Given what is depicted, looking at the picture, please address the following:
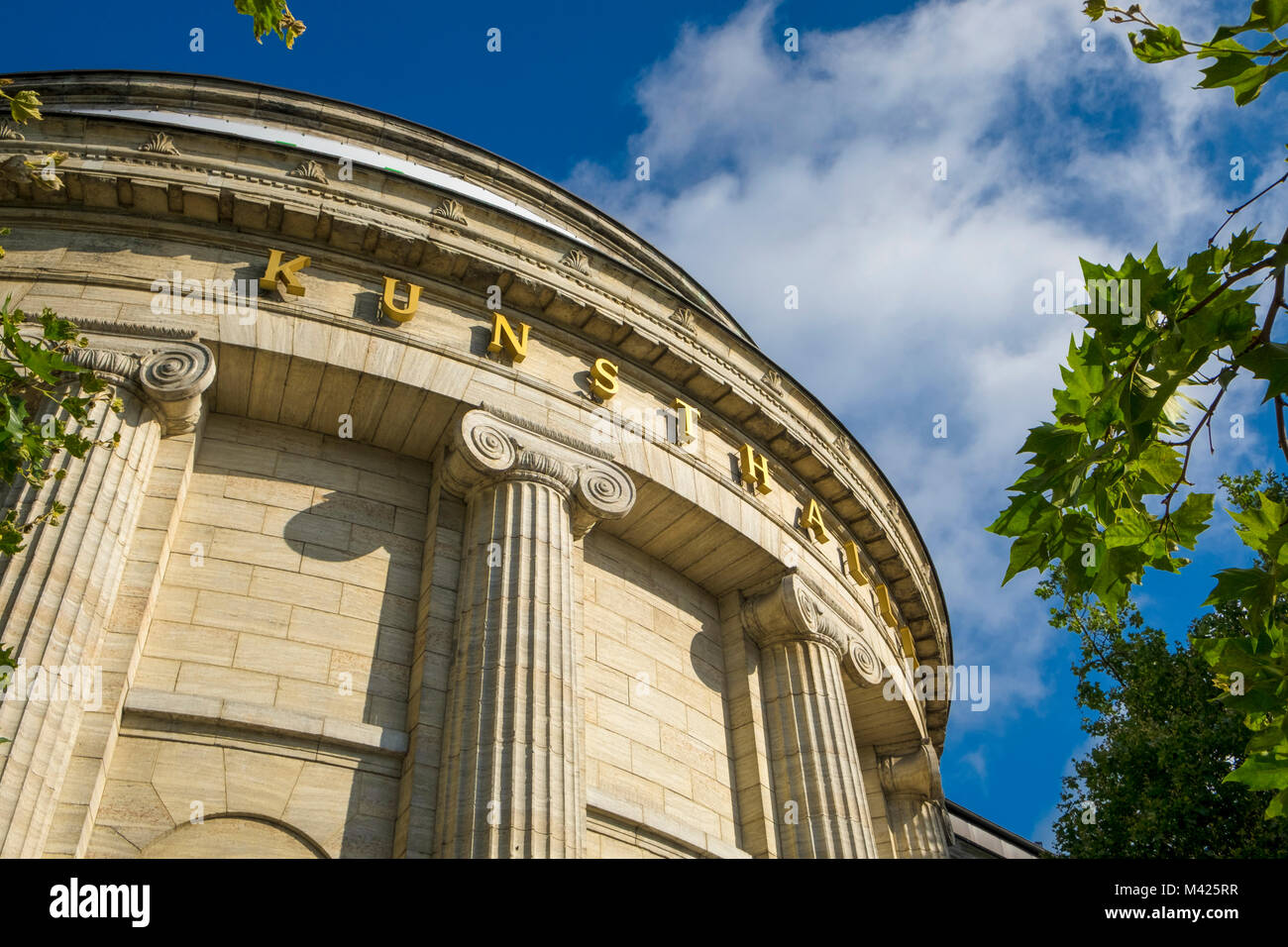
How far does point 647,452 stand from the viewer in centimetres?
1889

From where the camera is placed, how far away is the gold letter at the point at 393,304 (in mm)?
17547

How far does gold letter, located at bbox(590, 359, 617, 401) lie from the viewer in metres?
19.0

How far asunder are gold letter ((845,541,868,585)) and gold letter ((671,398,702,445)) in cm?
495

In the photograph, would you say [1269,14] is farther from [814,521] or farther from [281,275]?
[814,521]

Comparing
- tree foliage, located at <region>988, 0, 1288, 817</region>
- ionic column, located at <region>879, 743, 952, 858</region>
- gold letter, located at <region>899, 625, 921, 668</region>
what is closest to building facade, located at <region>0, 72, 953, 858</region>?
ionic column, located at <region>879, 743, 952, 858</region>

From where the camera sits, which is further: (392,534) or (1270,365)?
(392,534)

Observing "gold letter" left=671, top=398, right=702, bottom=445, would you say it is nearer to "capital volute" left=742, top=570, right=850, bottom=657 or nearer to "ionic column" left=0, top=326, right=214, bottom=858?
"capital volute" left=742, top=570, right=850, bottom=657

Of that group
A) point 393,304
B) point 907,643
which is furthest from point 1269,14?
point 907,643

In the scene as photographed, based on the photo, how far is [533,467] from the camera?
16922 mm

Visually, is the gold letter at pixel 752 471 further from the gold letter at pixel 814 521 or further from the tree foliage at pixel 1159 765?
the tree foliage at pixel 1159 765

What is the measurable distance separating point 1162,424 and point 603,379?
12825 mm

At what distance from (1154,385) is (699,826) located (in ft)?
37.2

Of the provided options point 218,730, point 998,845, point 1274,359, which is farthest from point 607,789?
point 998,845

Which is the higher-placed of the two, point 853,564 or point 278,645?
point 853,564
